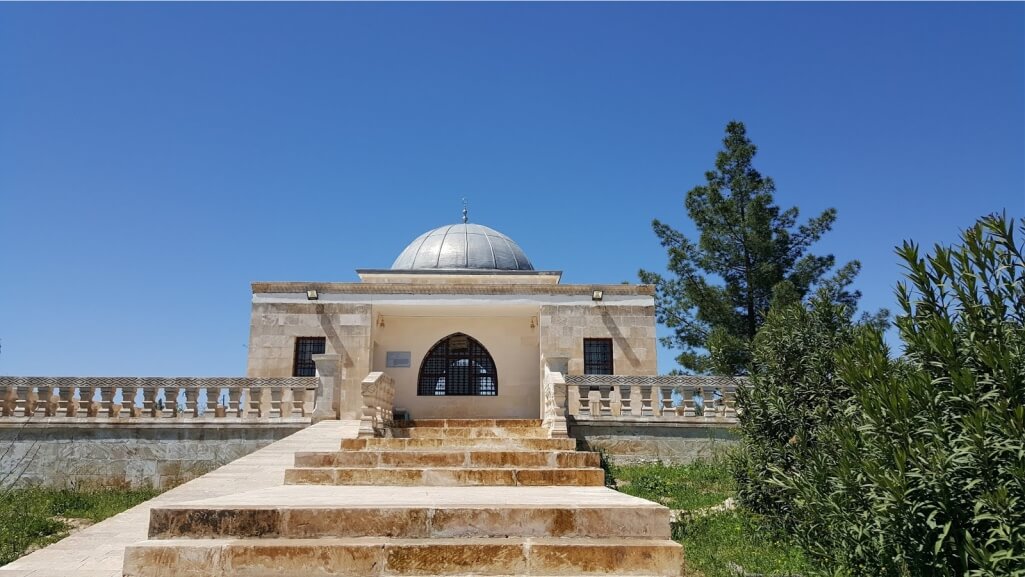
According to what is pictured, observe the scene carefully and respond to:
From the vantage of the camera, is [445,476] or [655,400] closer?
[445,476]

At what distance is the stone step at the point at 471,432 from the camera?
11.1m

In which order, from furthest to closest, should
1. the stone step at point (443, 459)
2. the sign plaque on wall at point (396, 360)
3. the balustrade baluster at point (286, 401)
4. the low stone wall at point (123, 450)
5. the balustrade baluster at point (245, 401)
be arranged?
the sign plaque on wall at point (396, 360) < the balustrade baluster at point (286, 401) < the balustrade baluster at point (245, 401) < the low stone wall at point (123, 450) < the stone step at point (443, 459)

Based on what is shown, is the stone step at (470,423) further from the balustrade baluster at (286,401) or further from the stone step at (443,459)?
the stone step at (443,459)

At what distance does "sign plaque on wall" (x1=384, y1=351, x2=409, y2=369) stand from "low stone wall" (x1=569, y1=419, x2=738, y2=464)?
527cm

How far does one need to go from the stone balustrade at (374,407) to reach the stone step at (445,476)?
6.83 feet

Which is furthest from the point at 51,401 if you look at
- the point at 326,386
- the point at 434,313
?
the point at 434,313

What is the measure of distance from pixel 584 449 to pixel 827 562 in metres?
7.22

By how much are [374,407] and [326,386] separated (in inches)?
94.2

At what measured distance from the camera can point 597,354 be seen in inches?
600

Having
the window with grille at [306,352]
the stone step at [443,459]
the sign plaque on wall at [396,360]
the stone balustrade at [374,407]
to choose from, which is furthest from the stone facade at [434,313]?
the stone step at [443,459]

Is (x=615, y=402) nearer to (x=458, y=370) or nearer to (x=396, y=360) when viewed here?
(x=458, y=370)

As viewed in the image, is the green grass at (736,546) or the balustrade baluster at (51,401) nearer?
the green grass at (736,546)

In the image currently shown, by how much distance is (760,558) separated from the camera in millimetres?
6465

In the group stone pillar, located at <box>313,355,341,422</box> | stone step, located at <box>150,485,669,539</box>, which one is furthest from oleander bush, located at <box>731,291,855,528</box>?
stone pillar, located at <box>313,355,341,422</box>
